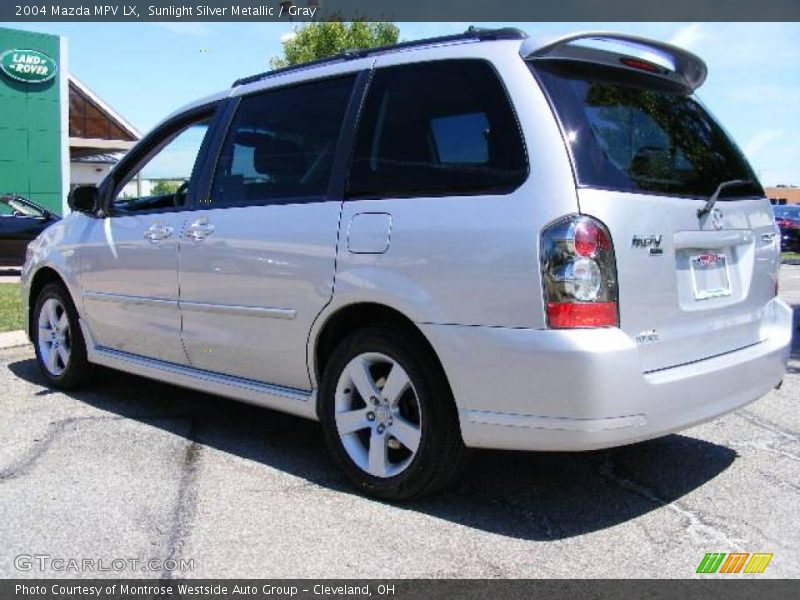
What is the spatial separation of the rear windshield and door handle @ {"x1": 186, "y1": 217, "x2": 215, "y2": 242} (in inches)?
75.5

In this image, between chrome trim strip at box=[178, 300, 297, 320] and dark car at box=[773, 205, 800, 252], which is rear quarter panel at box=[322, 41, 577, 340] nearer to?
chrome trim strip at box=[178, 300, 297, 320]

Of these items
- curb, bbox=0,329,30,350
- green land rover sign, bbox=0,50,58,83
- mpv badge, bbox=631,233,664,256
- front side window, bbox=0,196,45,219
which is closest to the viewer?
mpv badge, bbox=631,233,664,256

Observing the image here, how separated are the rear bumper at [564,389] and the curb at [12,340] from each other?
533 centimetres

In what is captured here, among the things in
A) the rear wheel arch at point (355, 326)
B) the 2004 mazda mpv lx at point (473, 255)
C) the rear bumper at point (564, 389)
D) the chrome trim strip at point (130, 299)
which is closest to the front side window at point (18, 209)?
the chrome trim strip at point (130, 299)

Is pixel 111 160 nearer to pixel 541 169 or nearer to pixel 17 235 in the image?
pixel 17 235

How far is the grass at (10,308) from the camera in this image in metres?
8.13

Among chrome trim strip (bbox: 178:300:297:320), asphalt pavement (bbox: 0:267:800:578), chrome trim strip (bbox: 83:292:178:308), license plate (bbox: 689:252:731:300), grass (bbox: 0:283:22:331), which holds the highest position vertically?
license plate (bbox: 689:252:731:300)

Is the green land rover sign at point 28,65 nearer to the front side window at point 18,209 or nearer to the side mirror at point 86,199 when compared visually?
the front side window at point 18,209

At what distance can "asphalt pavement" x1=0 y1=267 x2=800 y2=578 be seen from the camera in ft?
9.95

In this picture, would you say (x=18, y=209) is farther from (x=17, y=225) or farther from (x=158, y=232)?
(x=158, y=232)

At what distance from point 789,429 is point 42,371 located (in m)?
4.90

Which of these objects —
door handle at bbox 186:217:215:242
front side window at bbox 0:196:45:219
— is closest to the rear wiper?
door handle at bbox 186:217:215:242

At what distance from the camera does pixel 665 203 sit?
3.26 meters
